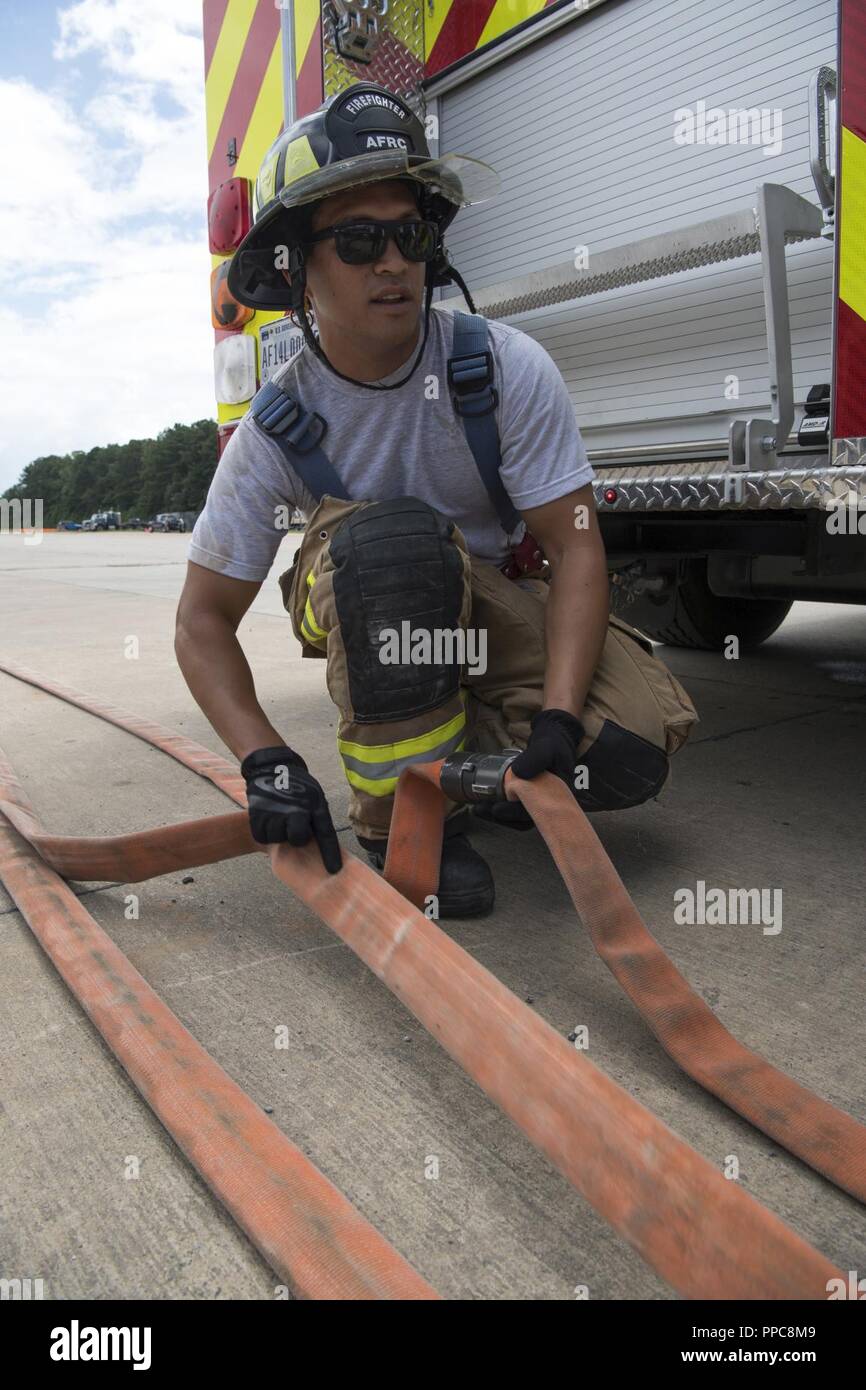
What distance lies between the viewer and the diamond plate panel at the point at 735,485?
1822 millimetres

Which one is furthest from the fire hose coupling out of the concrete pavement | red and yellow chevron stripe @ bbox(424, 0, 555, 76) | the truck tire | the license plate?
red and yellow chevron stripe @ bbox(424, 0, 555, 76)

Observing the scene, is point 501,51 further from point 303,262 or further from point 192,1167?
point 192,1167

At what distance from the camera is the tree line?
73000 millimetres

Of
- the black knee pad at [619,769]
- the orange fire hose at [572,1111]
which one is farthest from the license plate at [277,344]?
the orange fire hose at [572,1111]

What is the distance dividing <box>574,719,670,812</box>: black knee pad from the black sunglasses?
86 cm

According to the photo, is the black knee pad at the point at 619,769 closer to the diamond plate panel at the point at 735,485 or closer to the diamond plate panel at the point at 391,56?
the diamond plate panel at the point at 735,485

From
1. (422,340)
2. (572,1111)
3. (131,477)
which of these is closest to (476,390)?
(422,340)

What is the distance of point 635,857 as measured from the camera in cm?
205

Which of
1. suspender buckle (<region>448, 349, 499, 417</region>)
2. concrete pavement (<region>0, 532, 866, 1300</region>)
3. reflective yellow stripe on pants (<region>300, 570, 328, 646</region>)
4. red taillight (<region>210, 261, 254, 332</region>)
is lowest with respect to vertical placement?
concrete pavement (<region>0, 532, 866, 1300</region>)

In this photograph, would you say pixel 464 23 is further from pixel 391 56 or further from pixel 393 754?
pixel 393 754

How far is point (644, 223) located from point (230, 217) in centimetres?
118

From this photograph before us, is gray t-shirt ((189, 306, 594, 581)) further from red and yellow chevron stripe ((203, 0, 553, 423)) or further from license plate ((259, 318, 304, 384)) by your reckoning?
red and yellow chevron stripe ((203, 0, 553, 423))

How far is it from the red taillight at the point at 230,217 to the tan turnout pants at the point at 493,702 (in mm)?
1495

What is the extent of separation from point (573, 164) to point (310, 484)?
1.71 metres
